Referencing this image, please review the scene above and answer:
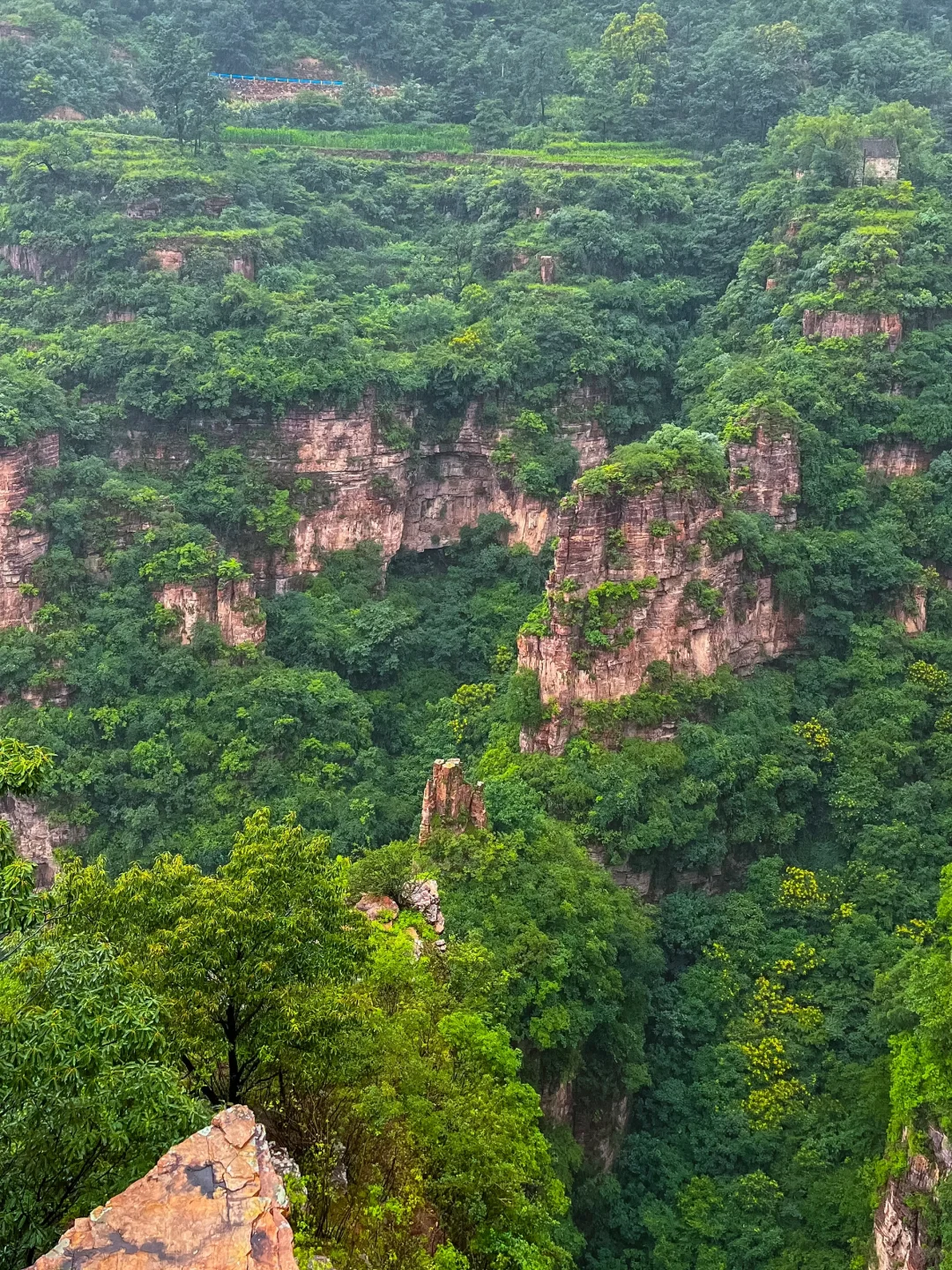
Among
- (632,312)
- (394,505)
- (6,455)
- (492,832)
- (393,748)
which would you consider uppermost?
(632,312)

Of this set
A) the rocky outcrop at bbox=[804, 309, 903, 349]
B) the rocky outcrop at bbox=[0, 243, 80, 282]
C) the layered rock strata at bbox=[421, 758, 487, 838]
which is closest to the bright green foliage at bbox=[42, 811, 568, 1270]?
the layered rock strata at bbox=[421, 758, 487, 838]

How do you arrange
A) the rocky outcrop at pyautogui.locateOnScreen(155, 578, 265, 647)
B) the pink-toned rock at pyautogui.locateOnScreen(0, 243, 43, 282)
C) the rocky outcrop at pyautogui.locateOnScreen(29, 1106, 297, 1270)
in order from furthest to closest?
the pink-toned rock at pyautogui.locateOnScreen(0, 243, 43, 282) → the rocky outcrop at pyautogui.locateOnScreen(155, 578, 265, 647) → the rocky outcrop at pyautogui.locateOnScreen(29, 1106, 297, 1270)

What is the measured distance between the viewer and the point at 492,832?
26.9m

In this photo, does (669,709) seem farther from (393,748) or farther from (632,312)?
(632,312)

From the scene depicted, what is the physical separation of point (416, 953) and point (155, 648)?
17674mm

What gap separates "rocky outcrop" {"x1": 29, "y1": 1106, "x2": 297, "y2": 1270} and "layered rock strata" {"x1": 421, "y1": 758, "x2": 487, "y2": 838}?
17.3m

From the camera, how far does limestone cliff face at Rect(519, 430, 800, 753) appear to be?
32.8m

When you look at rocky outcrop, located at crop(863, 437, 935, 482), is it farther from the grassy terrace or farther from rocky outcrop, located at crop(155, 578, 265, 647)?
the grassy terrace

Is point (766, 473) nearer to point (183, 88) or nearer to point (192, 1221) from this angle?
point (183, 88)

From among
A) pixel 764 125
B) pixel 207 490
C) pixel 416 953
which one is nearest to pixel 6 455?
pixel 207 490

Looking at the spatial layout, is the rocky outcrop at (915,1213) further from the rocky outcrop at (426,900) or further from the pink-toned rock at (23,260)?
the pink-toned rock at (23,260)

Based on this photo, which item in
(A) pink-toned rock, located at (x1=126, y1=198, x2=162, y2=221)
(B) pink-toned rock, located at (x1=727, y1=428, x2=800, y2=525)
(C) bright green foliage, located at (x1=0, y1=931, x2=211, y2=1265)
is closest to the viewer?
(C) bright green foliage, located at (x1=0, y1=931, x2=211, y2=1265)

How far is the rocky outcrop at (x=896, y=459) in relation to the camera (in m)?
37.3

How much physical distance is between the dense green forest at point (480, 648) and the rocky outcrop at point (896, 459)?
5.7 inches
